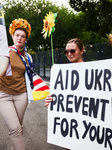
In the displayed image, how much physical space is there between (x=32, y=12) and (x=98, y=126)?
35.0 meters

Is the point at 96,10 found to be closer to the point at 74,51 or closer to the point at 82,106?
the point at 74,51

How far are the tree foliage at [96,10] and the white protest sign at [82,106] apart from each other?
1979 centimetres

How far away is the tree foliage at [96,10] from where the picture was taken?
2058cm

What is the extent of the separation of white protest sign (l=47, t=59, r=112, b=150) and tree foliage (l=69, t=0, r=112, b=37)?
64.9 feet

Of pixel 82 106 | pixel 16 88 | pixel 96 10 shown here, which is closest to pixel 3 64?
pixel 16 88

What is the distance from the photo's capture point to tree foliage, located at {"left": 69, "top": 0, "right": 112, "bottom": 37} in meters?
20.6

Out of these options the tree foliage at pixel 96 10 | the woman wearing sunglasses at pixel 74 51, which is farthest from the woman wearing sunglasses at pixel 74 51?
the tree foliage at pixel 96 10

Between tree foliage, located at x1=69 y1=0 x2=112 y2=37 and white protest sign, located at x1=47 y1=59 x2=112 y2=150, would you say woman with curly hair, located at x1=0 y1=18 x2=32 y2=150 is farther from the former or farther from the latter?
tree foliage, located at x1=69 y1=0 x2=112 y2=37

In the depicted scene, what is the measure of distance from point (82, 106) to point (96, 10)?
819 inches

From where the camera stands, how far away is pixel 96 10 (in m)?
21.2

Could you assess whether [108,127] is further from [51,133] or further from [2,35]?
[2,35]

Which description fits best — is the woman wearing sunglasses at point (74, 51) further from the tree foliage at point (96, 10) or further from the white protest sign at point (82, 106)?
the tree foliage at point (96, 10)

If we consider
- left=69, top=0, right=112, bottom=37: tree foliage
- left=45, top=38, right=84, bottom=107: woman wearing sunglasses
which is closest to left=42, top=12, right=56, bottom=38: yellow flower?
left=45, top=38, right=84, bottom=107: woman wearing sunglasses

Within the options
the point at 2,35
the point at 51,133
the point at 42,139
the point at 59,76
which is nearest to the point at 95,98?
the point at 59,76
